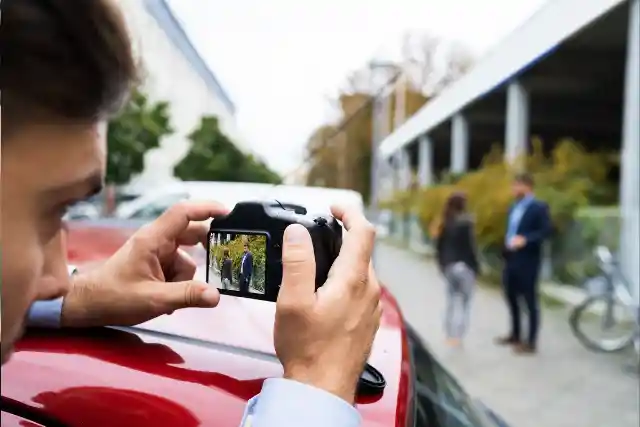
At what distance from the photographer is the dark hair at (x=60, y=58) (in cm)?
80

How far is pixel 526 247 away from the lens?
6684 millimetres

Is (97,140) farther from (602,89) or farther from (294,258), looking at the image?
(602,89)

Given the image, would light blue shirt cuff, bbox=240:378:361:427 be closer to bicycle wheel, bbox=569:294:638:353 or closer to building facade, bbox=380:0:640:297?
bicycle wheel, bbox=569:294:638:353

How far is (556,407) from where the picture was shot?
17.0 ft

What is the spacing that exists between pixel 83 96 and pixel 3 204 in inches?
6.6

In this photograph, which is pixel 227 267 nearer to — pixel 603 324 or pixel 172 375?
pixel 172 375

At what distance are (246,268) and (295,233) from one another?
14 centimetres

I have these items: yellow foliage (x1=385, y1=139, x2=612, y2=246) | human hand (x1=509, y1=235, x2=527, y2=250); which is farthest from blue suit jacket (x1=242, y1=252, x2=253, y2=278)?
yellow foliage (x1=385, y1=139, x2=612, y2=246)

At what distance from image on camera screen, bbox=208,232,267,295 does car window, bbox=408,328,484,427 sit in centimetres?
41

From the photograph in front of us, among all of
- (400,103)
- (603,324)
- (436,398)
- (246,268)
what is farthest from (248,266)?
(400,103)

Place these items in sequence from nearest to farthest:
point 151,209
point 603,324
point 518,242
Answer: point 151,209 → point 518,242 → point 603,324

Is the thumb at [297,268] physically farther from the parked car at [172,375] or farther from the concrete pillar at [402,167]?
the concrete pillar at [402,167]

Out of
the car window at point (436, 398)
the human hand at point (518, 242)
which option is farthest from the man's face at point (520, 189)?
the car window at point (436, 398)

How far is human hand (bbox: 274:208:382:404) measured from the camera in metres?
0.99
